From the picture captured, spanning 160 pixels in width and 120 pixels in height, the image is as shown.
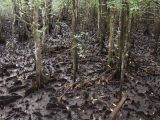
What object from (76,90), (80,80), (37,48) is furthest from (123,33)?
(37,48)

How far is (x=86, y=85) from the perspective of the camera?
43.2 feet

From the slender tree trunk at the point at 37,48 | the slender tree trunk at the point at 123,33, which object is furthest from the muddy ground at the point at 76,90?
the slender tree trunk at the point at 123,33

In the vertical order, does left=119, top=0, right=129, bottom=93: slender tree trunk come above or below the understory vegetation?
above

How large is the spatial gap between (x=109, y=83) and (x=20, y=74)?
423 centimetres

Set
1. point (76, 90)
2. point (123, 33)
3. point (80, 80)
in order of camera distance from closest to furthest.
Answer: point (123, 33) → point (76, 90) → point (80, 80)

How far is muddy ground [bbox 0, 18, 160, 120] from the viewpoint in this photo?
11195 millimetres

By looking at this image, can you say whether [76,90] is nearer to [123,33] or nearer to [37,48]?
[37,48]

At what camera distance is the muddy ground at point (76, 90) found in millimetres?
11195

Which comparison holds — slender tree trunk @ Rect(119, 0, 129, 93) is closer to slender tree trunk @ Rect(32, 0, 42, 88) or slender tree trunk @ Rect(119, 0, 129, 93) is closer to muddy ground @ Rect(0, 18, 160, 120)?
muddy ground @ Rect(0, 18, 160, 120)

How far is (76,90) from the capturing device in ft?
42.1

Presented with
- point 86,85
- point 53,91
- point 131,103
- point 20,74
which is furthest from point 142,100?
point 20,74

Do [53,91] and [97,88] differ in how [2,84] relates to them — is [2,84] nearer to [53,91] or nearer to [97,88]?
[53,91]

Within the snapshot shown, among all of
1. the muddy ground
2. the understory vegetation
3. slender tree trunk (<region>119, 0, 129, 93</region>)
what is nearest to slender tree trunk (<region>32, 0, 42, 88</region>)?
the understory vegetation

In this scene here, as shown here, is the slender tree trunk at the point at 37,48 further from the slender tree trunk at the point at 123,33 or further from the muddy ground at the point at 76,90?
the slender tree trunk at the point at 123,33
